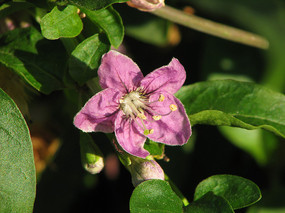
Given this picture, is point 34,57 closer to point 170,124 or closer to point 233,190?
point 170,124

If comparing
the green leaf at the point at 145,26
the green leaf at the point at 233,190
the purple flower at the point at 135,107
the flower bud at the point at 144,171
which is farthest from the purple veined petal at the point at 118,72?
the green leaf at the point at 145,26

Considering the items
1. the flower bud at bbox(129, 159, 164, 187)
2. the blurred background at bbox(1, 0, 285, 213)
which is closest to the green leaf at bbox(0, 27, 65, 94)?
the flower bud at bbox(129, 159, 164, 187)

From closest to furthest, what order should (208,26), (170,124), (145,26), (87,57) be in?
(87,57) → (170,124) → (208,26) → (145,26)

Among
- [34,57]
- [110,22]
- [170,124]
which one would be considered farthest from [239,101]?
[34,57]

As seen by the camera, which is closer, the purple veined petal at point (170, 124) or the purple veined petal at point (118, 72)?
the purple veined petal at point (118, 72)

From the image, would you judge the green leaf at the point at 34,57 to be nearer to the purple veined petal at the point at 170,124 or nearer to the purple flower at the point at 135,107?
the purple flower at the point at 135,107

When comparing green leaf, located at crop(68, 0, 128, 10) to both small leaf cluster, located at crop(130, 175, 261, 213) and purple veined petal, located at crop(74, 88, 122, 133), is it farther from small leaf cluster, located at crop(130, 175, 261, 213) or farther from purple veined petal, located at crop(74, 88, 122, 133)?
small leaf cluster, located at crop(130, 175, 261, 213)
